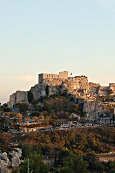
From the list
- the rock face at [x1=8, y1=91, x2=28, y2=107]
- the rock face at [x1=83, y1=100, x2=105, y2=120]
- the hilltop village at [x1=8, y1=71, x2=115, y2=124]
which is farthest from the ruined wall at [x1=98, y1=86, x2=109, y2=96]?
the rock face at [x1=8, y1=91, x2=28, y2=107]

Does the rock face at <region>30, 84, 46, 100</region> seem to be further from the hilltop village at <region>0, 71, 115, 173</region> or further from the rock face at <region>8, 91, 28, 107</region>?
the rock face at <region>8, 91, 28, 107</region>

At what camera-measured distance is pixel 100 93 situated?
56.2 m

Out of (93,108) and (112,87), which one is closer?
(93,108)

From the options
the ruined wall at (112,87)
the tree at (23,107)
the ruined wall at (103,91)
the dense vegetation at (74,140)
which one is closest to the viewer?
the dense vegetation at (74,140)

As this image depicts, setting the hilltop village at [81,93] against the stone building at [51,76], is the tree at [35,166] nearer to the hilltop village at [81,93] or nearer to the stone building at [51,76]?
the hilltop village at [81,93]

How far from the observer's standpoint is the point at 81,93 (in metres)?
52.3

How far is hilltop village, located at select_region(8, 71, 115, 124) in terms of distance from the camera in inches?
1795

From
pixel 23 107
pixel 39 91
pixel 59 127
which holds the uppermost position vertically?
pixel 39 91

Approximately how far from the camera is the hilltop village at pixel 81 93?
1795 inches

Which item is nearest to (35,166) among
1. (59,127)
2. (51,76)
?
(59,127)

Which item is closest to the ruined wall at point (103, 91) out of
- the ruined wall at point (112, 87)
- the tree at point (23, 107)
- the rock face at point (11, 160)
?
the ruined wall at point (112, 87)

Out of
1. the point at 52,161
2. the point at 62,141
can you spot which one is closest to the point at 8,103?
the point at 62,141

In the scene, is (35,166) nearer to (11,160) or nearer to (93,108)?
(11,160)

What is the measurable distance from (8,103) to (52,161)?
84.0ft
